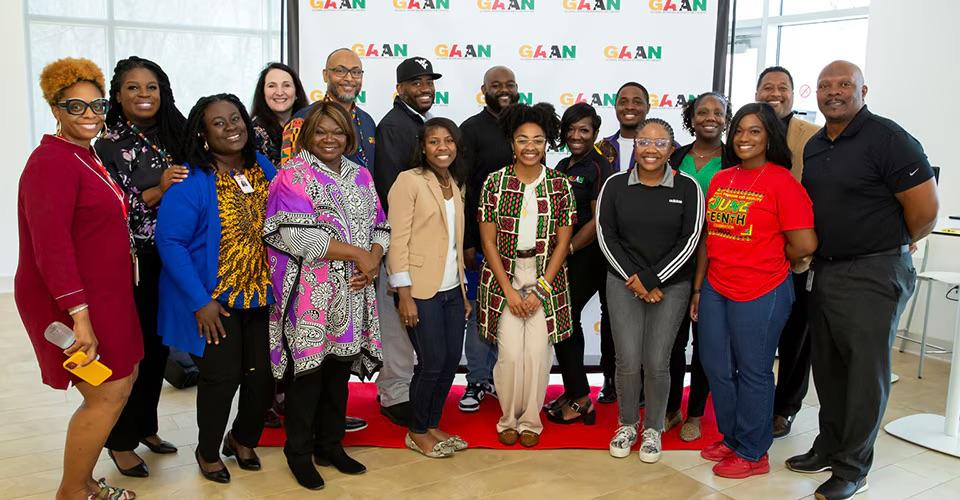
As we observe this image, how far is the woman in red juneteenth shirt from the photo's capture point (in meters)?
3.03

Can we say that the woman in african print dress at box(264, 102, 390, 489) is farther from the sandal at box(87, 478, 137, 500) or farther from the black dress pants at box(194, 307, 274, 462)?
the sandal at box(87, 478, 137, 500)

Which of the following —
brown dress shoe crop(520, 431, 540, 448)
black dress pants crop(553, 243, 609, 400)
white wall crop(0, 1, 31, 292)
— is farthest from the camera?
white wall crop(0, 1, 31, 292)

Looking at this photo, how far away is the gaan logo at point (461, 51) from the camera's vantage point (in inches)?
188

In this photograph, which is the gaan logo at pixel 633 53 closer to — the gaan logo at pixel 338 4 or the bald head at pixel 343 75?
the gaan logo at pixel 338 4

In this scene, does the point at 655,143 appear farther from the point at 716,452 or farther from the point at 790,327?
the point at 716,452

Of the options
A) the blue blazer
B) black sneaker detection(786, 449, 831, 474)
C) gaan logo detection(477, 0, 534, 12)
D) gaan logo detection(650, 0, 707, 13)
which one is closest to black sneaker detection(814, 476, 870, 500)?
black sneaker detection(786, 449, 831, 474)

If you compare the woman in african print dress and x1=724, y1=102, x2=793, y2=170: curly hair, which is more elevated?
x1=724, y1=102, x2=793, y2=170: curly hair

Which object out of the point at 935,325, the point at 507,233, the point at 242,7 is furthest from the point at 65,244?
the point at 242,7

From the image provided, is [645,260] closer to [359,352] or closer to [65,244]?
[359,352]

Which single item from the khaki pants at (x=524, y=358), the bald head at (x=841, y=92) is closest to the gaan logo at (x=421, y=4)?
the khaki pants at (x=524, y=358)

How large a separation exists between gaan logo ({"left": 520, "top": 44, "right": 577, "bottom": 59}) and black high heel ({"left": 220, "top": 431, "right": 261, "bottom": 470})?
297 cm

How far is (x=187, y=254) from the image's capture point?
281 centimetres

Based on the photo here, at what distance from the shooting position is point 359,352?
3053 millimetres

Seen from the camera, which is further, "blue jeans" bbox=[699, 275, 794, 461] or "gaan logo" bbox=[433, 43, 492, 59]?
"gaan logo" bbox=[433, 43, 492, 59]
